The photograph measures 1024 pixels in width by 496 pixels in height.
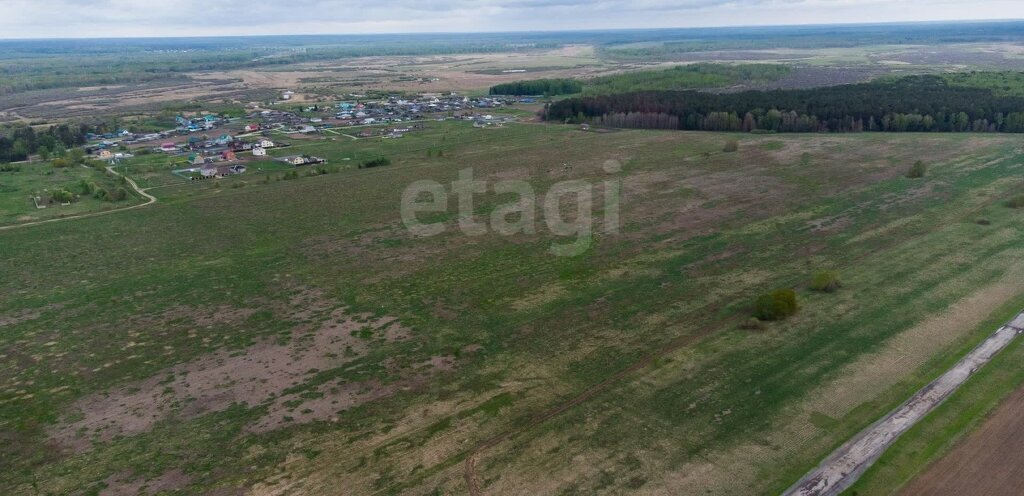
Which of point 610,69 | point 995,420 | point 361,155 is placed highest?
point 610,69

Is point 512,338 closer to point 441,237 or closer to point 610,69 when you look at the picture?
point 441,237

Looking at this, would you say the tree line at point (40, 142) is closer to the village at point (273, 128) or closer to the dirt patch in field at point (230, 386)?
the village at point (273, 128)

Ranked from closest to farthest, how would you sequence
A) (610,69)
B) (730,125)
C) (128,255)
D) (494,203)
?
(128,255) < (494,203) < (730,125) < (610,69)

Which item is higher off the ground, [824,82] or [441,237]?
[824,82]

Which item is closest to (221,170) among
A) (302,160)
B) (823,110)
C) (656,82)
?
(302,160)

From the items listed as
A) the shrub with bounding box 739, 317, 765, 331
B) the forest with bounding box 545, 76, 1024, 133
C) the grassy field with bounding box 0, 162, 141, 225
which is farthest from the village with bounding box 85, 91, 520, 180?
the shrub with bounding box 739, 317, 765, 331

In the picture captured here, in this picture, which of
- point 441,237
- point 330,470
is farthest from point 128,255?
point 330,470

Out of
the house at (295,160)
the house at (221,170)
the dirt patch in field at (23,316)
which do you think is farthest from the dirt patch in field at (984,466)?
the house at (295,160)

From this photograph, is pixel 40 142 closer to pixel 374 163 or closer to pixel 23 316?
pixel 374 163

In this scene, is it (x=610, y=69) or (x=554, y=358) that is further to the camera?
(x=610, y=69)
